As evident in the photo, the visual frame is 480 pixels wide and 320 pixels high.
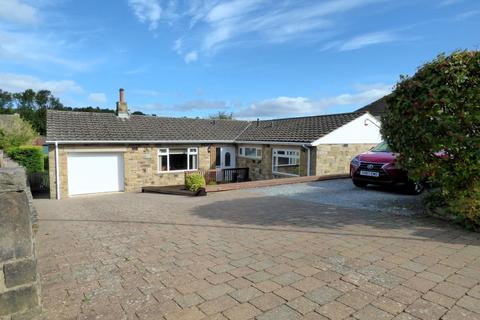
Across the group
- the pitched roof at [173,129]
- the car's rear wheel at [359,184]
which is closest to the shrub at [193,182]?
the pitched roof at [173,129]

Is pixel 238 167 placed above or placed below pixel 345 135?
below

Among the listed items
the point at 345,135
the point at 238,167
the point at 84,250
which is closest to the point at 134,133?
the point at 238,167

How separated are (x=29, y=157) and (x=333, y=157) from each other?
18800mm

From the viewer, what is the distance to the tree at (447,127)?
4953mm

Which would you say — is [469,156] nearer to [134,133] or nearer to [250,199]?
[250,199]

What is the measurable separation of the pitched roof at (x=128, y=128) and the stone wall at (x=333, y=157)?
7006 millimetres

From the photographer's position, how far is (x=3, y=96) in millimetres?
80625

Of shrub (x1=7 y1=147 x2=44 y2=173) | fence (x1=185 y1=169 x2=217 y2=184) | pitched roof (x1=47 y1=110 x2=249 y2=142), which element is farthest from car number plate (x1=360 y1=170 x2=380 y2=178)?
shrub (x1=7 y1=147 x2=44 y2=173)

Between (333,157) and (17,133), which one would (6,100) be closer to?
(17,133)

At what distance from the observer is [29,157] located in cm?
1930

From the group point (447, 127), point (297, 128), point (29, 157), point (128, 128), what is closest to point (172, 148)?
point (128, 128)

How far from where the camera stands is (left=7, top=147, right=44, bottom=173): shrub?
1897cm

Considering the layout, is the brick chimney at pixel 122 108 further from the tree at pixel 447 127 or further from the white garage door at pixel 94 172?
the tree at pixel 447 127

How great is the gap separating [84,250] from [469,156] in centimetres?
640
